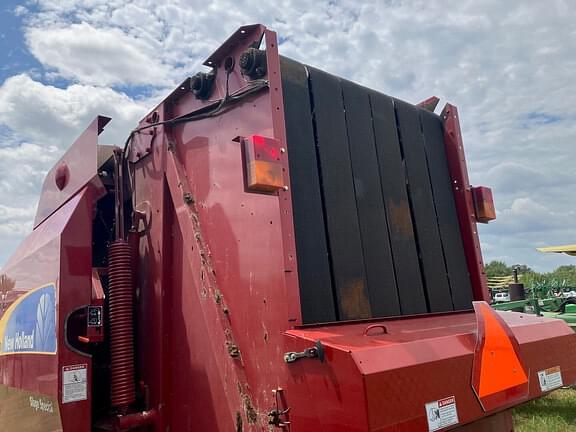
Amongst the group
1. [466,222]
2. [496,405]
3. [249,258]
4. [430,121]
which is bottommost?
[496,405]

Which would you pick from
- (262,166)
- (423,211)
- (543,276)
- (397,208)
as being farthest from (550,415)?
(543,276)

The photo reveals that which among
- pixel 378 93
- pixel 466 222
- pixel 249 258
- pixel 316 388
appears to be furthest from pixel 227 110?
pixel 466 222

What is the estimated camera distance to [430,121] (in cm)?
326

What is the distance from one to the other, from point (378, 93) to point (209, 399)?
1.95 meters

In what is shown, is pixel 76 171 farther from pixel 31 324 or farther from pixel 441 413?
pixel 441 413

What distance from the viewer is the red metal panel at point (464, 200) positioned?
306 centimetres

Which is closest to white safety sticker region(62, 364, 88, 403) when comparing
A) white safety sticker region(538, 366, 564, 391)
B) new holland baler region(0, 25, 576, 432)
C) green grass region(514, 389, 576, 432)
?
new holland baler region(0, 25, 576, 432)

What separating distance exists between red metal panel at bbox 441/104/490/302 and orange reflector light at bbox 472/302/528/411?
37.5 inches

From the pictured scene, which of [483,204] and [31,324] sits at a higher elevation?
[483,204]

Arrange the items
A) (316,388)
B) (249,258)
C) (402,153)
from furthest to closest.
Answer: (402,153)
(249,258)
(316,388)

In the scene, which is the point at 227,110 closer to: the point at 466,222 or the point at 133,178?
the point at 133,178

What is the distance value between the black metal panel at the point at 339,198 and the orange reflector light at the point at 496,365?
0.52 metres

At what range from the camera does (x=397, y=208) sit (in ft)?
8.94

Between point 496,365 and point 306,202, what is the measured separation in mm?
1031
